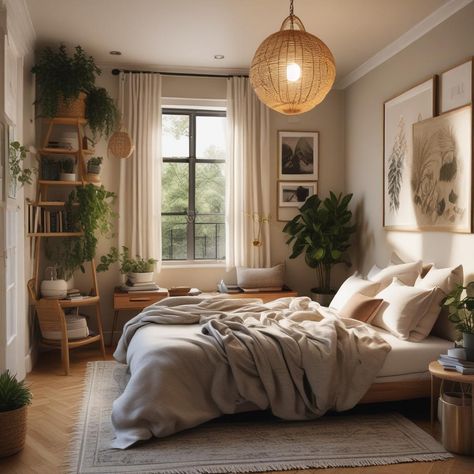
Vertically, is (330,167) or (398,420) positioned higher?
(330,167)

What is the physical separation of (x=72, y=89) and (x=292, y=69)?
276cm

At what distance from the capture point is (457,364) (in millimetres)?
3230

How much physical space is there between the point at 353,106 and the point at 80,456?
4.69 meters

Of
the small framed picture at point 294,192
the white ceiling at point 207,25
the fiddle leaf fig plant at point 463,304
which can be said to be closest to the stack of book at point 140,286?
the small framed picture at point 294,192

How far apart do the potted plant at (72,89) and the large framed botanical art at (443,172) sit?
118 inches

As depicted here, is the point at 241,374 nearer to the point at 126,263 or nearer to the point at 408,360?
the point at 408,360

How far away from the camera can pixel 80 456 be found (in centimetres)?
309

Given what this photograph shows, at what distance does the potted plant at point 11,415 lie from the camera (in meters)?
3.10

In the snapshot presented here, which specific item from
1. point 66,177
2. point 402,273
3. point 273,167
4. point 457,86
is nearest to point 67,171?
point 66,177

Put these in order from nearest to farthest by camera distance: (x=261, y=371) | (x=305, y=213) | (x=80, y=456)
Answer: (x=80, y=456) < (x=261, y=371) < (x=305, y=213)

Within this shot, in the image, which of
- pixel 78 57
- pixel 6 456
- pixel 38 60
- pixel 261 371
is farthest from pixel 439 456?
pixel 38 60

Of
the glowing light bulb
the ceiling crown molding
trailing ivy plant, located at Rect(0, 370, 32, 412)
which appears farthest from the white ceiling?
trailing ivy plant, located at Rect(0, 370, 32, 412)

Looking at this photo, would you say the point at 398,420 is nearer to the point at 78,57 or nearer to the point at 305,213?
the point at 305,213

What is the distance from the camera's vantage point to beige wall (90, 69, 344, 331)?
5996 millimetres
